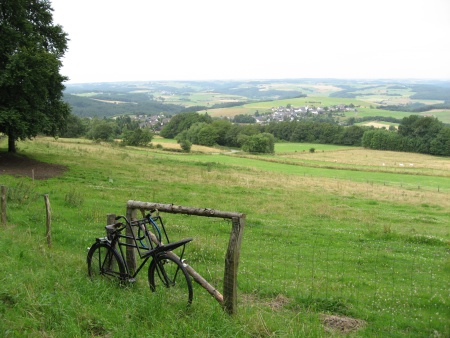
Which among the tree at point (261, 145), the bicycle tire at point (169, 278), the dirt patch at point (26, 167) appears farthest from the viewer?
the tree at point (261, 145)

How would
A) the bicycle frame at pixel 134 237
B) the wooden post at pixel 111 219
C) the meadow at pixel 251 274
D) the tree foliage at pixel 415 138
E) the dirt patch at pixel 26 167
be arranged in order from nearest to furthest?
the meadow at pixel 251 274
the bicycle frame at pixel 134 237
the wooden post at pixel 111 219
the dirt patch at pixel 26 167
the tree foliage at pixel 415 138

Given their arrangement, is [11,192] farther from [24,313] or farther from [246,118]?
[246,118]

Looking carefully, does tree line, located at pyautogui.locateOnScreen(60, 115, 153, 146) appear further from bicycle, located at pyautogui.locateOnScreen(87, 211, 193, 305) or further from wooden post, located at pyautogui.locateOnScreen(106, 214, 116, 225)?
bicycle, located at pyautogui.locateOnScreen(87, 211, 193, 305)

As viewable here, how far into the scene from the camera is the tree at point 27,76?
25.3 m

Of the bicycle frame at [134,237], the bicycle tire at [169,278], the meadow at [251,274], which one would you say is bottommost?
the meadow at [251,274]

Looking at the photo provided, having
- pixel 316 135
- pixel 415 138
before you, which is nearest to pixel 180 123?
pixel 316 135

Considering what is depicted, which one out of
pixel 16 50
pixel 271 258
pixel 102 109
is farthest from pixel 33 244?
pixel 102 109

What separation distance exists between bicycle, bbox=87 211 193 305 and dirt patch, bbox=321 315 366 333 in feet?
8.43

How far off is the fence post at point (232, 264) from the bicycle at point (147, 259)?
636 millimetres

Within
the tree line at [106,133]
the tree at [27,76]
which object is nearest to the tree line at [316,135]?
the tree line at [106,133]

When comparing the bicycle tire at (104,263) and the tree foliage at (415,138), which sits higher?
the bicycle tire at (104,263)

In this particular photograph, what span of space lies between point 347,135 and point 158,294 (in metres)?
120

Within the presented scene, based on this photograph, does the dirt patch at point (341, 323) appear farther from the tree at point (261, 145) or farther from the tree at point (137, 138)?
the tree at point (261, 145)

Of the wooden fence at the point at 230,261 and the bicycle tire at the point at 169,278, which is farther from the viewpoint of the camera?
the bicycle tire at the point at 169,278
